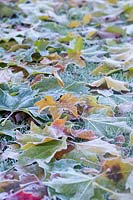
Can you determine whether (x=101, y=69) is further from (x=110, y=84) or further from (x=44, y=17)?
(x=44, y=17)

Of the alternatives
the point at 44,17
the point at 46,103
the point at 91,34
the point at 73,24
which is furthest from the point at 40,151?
the point at 44,17

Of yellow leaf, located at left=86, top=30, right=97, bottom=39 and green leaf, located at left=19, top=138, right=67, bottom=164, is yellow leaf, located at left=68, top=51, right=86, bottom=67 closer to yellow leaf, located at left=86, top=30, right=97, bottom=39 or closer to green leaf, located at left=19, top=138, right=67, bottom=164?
yellow leaf, located at left=86, top=30, right=97, bottom=39

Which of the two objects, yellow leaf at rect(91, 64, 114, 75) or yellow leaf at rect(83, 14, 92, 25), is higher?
yellow leaf at rect(91, 64, 114, 75)

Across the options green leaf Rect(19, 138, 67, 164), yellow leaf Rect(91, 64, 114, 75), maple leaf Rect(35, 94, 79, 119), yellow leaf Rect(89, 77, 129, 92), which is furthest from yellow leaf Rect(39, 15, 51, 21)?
green leaf Rect(19, 138, 67, 164)

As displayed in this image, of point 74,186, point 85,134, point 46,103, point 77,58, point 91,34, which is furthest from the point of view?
point 91,34

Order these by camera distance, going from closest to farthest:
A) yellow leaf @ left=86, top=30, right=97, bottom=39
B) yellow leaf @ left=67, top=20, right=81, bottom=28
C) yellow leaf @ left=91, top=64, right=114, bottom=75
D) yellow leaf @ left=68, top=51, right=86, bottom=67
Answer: yellow leaf @ left=91, top=64, right=114, bottom=75 < yellow leaf @ left=68, top=51, right=86, bottom=67 < yellow leaf @ left=86, top=30, right=97, bottom=39 < yellow leaf @ left=67, top=20, right=81, bottom=28

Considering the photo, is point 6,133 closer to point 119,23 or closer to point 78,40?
point 78,40

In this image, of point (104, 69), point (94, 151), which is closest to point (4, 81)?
point (104, 69)
